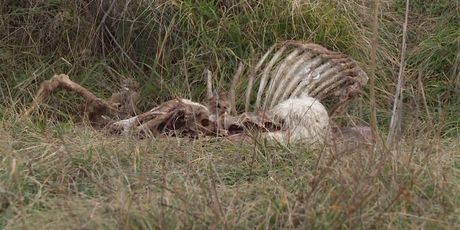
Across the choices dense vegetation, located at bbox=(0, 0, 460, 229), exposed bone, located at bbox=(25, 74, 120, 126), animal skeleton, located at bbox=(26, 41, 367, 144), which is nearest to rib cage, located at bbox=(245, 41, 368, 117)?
animal skeleton, located at bbox=(26, 41, 367, 144)

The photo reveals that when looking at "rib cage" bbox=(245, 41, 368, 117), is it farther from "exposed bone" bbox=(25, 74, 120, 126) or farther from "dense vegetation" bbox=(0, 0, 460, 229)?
"exposed bone" bbox=(25, 74, 120, 126)

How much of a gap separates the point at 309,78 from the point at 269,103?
0.90 feet

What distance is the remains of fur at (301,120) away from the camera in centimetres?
405

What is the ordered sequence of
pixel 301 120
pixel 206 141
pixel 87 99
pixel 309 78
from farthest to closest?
pixel 309 78 < pixel 87 99 < pixel 301 120 < pixel 206 141

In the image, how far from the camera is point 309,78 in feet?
15.9

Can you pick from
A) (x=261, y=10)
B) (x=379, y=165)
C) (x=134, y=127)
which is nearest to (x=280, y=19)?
(x=261, y=10)

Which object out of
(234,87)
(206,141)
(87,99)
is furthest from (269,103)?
(87,99)

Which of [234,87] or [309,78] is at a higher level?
[309,78]

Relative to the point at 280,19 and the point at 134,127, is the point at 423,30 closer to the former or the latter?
the point at 280,19

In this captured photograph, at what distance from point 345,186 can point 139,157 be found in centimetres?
105

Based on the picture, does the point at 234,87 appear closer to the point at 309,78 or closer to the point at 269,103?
the point at 269,103

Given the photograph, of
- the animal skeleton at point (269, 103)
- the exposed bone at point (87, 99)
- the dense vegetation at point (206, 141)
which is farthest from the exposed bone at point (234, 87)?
the exposed bone at point (87, 99)

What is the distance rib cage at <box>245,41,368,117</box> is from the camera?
4.76 m

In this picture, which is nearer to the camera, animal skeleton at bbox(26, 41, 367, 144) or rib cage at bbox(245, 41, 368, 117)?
animal skeleton at bbox(26, 41, 367, 144)
